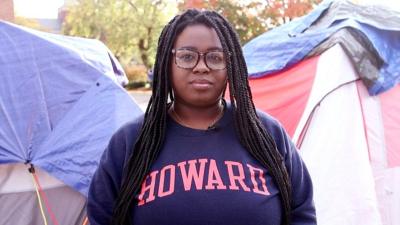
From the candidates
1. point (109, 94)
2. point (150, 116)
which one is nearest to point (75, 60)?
point (109, 94)

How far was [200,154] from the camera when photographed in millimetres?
1659

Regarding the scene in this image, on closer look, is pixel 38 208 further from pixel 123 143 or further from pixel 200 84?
pixel 200 84

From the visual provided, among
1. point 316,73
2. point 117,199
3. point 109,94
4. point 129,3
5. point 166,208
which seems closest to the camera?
point 166,208

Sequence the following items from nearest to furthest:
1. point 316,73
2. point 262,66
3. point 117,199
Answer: point 117,199 < point 316,73 < point 262,66

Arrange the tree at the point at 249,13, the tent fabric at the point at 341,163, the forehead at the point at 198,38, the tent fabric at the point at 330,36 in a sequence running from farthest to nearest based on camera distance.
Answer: the tree at the point at 249,13 → the tent fabric at the point at 330,36 → the tent fabric at the point at 341,163 → the forehead at the point at 198,38

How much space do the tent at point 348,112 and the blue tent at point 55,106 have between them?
130 centimetres

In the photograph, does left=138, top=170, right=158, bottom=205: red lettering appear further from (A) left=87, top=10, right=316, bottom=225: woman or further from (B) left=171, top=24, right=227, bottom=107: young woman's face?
(B) left=171, top=24, right=227, bottom=107: young woman's face

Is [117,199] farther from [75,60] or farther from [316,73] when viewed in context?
[316,73]

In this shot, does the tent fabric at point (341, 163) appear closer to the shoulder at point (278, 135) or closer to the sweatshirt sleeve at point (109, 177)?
the shoulder at point (278, 135)

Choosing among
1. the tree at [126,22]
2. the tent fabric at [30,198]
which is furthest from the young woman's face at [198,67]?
the tree at [126,22]

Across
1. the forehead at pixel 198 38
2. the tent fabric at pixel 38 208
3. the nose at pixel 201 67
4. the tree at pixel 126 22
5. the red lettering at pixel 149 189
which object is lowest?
the tree at pixel 126 22

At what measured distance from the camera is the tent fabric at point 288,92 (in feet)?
11.9

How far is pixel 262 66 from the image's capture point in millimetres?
4129

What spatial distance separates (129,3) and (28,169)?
23987 mm
